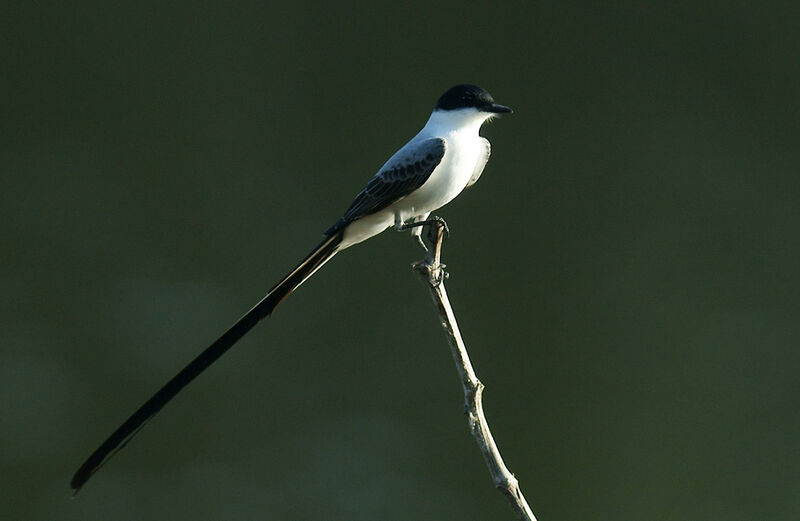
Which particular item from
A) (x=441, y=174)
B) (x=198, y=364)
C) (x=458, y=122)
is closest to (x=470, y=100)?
(x=458, y=122)

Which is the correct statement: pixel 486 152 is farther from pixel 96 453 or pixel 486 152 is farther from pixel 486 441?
pixel 96 453

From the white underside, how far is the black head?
0.01 m

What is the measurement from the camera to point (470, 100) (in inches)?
66.5

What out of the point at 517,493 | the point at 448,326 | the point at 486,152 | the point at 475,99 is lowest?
the point at 517,493

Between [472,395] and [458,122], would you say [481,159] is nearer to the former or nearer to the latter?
[458,122]

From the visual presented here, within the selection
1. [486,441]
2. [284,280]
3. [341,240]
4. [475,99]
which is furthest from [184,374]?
[475,99]

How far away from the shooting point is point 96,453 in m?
1.27

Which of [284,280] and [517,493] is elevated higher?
[284,280]

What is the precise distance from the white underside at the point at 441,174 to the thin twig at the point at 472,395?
152 mm

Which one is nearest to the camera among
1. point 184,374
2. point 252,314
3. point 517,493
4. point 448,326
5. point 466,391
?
point 517,493

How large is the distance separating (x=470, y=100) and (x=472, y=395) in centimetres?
71

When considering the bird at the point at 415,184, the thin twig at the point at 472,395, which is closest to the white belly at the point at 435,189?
the bird at the point at 415,184

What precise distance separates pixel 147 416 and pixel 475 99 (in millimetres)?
817

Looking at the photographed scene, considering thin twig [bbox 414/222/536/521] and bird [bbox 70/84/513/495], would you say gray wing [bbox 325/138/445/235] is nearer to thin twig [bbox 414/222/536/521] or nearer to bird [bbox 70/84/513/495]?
bird [bbox 70/84/513/495]
